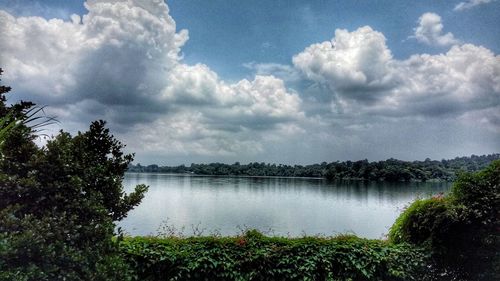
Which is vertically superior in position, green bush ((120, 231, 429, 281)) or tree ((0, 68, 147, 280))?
tree ((0, 68, 147, 280))

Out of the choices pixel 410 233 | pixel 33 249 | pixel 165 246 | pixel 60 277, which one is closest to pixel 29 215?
pixel 33 249

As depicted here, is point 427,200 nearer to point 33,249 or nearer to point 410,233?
point 410,233

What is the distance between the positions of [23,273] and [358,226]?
35.0m

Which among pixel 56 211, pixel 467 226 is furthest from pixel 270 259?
pixel 56 211

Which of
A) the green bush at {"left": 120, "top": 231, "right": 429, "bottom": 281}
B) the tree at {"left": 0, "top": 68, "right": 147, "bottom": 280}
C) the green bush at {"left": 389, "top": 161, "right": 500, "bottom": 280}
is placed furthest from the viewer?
the green bush at {"left": 389, "top": 161, "right": 500, "bottom": 280}

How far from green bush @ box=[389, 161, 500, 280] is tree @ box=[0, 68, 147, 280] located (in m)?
6.15

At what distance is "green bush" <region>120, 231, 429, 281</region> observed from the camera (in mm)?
7188

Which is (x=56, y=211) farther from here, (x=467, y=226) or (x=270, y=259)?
(x=467, y=226)

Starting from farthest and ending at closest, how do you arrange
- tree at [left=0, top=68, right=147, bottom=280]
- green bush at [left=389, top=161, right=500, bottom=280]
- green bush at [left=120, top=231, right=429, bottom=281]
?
1. green bush at [left=389, top=161, right=500, bottom=280]
2. green bush at [left=120, top=231, right=429, bottom=281]
3. tree at [left=0, top=68, right=147, bottom=280]

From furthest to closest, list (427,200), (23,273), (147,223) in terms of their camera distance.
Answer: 1. (147,223)
2. (427,200)
3. (23,273)

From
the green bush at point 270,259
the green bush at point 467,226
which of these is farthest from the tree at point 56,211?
the green bush at point 467,226

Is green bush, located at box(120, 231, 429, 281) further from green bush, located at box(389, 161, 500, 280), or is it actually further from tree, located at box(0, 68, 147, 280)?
tree, located at box(0, 68, 147, 280)

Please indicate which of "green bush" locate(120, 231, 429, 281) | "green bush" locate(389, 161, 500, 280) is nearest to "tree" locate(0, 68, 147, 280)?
"green bush" locate(120, 231, 429, 281)

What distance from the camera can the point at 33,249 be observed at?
10.4 ft
